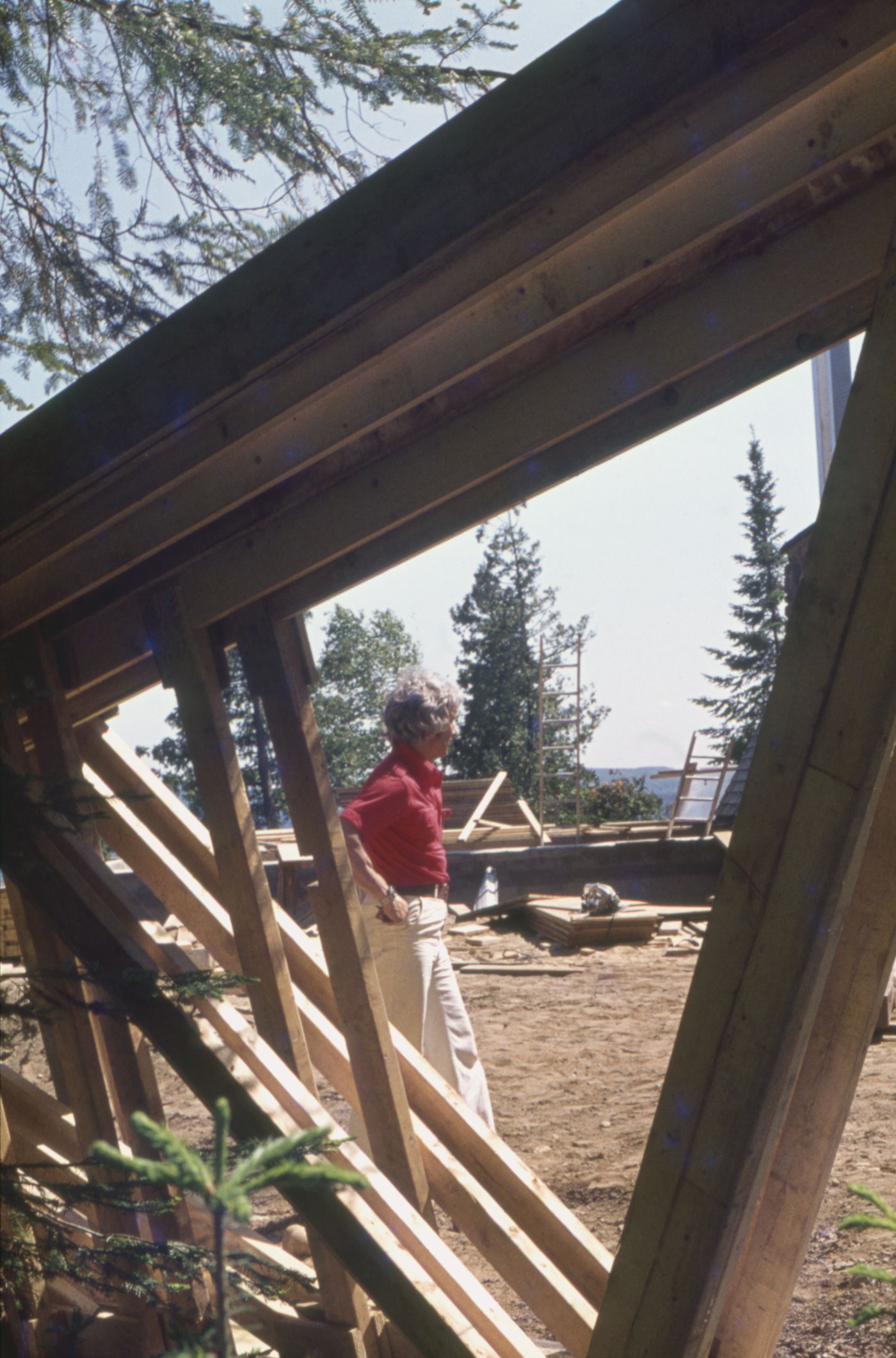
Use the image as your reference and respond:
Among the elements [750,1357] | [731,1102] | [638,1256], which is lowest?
[750,1357]

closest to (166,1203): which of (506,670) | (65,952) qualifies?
(65,952)

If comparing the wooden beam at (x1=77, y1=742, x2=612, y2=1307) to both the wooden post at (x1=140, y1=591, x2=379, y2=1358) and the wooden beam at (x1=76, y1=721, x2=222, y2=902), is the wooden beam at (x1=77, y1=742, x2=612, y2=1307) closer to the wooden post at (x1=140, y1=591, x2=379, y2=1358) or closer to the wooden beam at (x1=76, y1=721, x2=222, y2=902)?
the wooden beam at (x1=76, y1=721, x2=222, y2=902)

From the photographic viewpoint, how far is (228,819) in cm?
327

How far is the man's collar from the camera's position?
4391 mm

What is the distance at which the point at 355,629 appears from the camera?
205 feet

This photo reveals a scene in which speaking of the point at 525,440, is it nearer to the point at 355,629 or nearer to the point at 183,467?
the point at 183,467

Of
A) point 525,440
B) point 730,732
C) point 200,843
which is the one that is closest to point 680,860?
point 200,843

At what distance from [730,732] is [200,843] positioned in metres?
45.3

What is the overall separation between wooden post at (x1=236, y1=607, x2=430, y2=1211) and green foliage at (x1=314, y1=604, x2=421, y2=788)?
51.1 meters

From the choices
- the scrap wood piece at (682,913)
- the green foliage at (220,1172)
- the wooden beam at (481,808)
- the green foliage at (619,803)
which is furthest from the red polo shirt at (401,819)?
the green foliage at (619,803)

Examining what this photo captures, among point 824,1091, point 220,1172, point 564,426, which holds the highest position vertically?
point 564,426

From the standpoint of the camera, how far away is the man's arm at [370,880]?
4145 mm

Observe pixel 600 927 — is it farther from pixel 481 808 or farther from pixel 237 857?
pixel 237 857

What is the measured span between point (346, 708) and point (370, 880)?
55188 mm
